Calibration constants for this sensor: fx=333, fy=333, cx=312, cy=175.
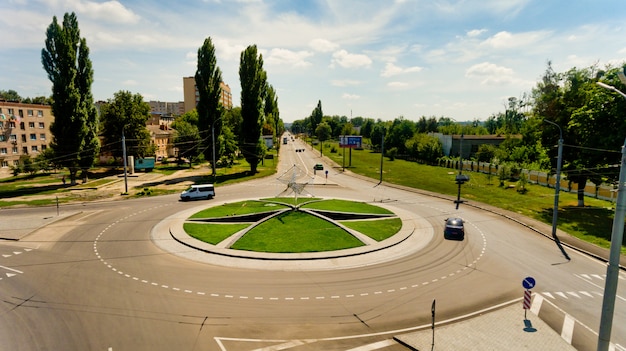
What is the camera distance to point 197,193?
138ft

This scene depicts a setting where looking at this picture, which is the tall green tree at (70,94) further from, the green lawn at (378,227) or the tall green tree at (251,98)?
the green lawn at (378,227)

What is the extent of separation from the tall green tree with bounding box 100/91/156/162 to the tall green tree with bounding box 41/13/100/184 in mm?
11837

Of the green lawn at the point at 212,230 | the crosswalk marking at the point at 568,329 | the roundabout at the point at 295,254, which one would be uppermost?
the green lawn at the point at 212,230

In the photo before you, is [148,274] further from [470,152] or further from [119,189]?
[470,152]

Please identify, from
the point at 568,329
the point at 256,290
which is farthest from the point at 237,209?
the point at 568,329

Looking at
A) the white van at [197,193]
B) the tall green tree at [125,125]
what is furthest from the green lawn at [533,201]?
the tall green tree at [125,125]

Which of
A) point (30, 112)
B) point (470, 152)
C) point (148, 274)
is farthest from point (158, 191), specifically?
point (470, 152)

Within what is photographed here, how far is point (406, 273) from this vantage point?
68.1 feet

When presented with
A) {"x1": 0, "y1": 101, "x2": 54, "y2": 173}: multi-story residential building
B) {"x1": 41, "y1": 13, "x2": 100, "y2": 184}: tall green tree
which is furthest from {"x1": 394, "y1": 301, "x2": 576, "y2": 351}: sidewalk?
{"x1": 0, "y1": 101, "x2": 54, "y2": 173}: multi-story residential building

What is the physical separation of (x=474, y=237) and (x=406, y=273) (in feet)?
35.7

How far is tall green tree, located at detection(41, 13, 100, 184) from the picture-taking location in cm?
4669

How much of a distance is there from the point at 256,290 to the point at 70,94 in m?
45.8

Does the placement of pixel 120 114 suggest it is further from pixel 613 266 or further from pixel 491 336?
pixel 613 266

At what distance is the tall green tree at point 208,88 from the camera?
57.9 m
